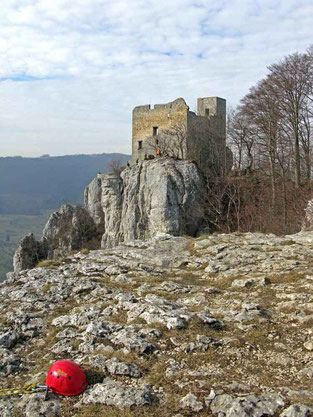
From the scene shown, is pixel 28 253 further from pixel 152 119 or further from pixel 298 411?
pixel 298 411

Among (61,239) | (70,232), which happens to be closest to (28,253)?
(61,239)

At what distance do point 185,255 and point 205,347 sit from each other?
8.14 m

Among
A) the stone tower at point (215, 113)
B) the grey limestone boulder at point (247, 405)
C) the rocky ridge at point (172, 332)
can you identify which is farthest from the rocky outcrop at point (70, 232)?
the grey limestone boulder at point (247, 405)

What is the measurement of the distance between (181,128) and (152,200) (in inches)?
366

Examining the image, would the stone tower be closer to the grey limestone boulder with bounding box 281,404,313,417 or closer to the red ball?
the red ball

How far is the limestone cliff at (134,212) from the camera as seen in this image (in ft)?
132

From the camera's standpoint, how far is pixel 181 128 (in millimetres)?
45562

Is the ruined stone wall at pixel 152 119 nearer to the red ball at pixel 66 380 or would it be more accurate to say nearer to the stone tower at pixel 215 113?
the stone tower at pixel 215 113

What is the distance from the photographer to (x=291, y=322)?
395 inches

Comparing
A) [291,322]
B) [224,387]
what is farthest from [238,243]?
[224,387]

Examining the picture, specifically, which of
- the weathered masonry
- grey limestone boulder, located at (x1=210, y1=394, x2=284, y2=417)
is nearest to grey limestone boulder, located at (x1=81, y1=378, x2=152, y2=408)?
grey limestone boulder, located at (x1=210, y1=394, x2=284, y2=417)

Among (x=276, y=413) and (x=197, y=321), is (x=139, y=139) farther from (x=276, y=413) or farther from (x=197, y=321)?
(x=276, y=413)

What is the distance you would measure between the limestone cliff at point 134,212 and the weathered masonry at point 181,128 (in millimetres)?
3933

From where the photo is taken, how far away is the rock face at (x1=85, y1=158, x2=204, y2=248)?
39.9 meters
